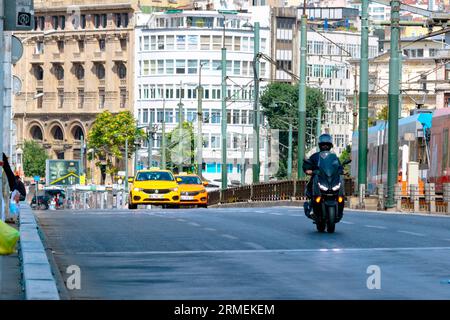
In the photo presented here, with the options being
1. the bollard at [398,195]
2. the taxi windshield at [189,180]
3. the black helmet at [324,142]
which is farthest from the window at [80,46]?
the black helmet at [324,142]

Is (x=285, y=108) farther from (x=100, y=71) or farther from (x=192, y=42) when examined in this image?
(x=100, y=71)

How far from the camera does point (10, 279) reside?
58.0 ft

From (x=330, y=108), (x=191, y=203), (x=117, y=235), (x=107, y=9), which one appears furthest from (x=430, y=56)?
(x=117, y=235)

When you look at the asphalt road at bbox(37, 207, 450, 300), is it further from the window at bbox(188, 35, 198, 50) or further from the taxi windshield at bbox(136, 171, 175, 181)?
the window at bbox(188, 35, 198, 50)

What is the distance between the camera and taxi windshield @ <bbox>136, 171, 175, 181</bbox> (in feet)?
204

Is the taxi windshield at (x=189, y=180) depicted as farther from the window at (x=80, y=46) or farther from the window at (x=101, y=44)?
the window at (x=80, y=46)

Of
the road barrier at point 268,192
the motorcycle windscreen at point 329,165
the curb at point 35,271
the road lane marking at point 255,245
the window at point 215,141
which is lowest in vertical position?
the road barrier at point 268,192

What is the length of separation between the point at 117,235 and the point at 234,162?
6241 inches

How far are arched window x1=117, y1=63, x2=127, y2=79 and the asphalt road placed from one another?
163 m

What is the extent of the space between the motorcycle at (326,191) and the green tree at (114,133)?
5681 inches

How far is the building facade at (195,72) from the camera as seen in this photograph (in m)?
186

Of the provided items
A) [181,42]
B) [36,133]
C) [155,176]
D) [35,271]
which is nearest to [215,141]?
[181,42]

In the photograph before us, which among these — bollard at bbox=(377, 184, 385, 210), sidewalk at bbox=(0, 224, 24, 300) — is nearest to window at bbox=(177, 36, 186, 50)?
bollard at bbox=(377, 184, 385, 210)

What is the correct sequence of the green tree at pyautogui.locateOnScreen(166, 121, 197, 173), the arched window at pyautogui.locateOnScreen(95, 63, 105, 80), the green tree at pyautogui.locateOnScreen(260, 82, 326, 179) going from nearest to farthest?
the green tree at pyautogui.locateOnScreen(166, 121, 197, 173) < the green tree at pyautogui.locateOnScreen(260, 82, 326, 179) < the arched window at pyautogui.locateOnScreen(95, 63, 105, 80)
